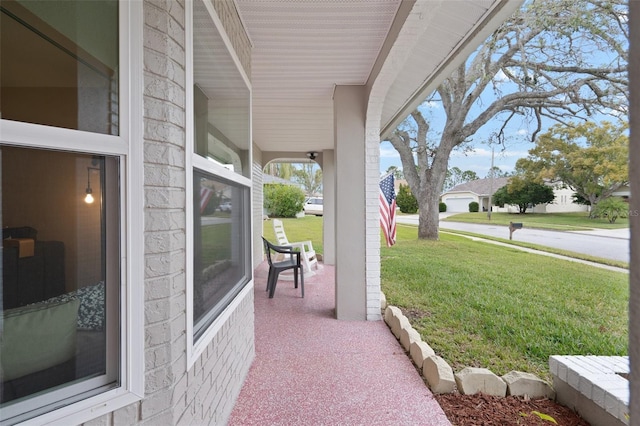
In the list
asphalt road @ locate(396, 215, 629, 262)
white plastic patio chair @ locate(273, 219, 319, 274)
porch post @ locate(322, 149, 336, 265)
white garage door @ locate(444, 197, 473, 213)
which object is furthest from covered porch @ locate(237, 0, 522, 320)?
white garage door @ locate(444, 197, 473, 213)

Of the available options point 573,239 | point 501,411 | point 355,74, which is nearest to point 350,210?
point 355,74

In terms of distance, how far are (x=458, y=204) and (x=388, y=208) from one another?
23.3 metres

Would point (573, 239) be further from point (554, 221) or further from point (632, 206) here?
point (632, 206)

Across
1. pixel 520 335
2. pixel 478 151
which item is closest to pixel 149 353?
pixel 520 335

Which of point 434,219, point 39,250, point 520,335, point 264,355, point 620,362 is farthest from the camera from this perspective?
point 434,219

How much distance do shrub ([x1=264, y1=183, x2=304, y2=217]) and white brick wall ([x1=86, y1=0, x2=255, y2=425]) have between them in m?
16.7

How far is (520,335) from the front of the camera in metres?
3.42

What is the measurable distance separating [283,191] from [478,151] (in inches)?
407

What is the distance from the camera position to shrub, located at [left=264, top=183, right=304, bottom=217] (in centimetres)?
1808

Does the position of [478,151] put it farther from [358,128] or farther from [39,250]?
[39,250]

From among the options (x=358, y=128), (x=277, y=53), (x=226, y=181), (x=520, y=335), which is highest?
(x=277, y=53)

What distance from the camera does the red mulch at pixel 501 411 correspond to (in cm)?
191

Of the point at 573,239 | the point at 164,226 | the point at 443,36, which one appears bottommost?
the point at 573,239

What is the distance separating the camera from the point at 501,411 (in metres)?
2.02
